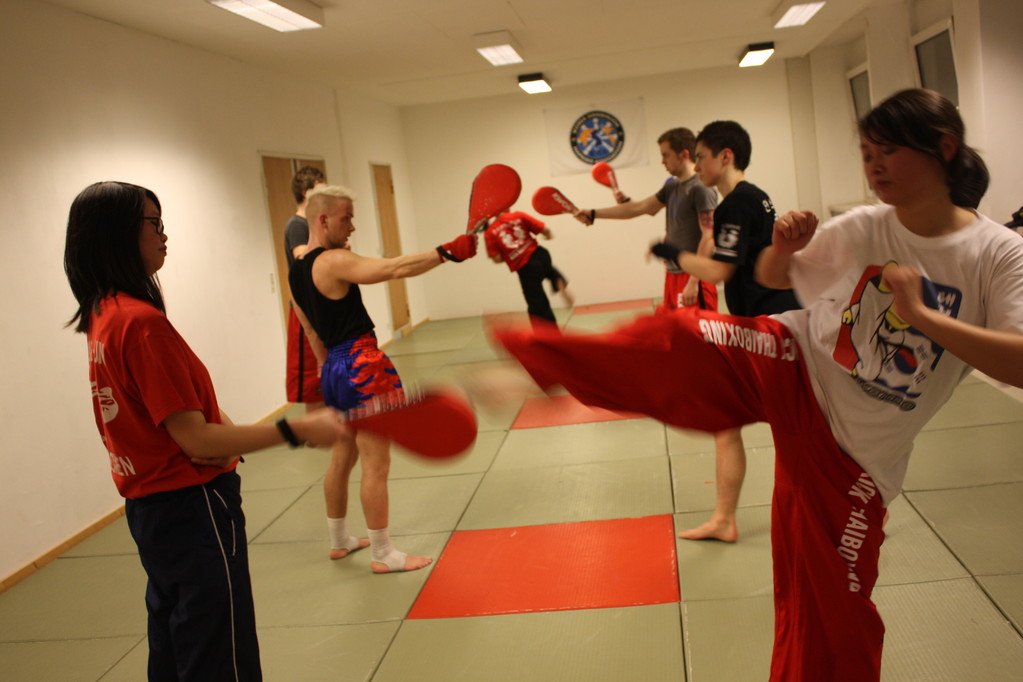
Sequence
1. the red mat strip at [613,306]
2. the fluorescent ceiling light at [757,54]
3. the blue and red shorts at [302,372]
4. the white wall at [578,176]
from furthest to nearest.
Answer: the white wall at [578,176], the red mat strip at [613,306], the fluorescent ceiling light at [757,54], the blue and red shorts at [302,372]

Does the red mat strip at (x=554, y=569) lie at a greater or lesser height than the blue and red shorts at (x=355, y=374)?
lesser

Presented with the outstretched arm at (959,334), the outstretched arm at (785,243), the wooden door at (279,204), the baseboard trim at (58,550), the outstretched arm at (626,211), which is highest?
the wooden door at (279,204)

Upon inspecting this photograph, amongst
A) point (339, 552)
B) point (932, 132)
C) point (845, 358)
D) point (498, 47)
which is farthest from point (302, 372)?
point (498, 47)

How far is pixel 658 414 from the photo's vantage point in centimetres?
181

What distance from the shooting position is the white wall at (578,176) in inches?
455

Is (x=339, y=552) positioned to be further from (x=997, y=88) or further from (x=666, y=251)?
(x=997, y=88)

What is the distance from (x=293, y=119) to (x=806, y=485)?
25.1ft

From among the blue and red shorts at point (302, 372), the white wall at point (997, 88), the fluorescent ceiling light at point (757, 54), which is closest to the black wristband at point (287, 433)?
the blue and red shorts at point (302, 372)

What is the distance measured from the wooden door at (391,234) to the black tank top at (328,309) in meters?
7.16

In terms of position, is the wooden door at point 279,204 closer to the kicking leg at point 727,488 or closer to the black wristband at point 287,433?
the kicking leg at point 727,488

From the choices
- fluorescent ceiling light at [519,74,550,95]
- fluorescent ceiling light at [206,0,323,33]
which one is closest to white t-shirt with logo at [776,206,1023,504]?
fluorescent ceiling light at [206,0,323,33]

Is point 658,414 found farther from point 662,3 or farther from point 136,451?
point 662,3

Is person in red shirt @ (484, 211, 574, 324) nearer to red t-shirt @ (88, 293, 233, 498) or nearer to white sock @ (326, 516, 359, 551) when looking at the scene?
white sock @ (326, 516, 359, 551)

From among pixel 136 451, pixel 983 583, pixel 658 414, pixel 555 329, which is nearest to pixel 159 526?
pixel 136 451
